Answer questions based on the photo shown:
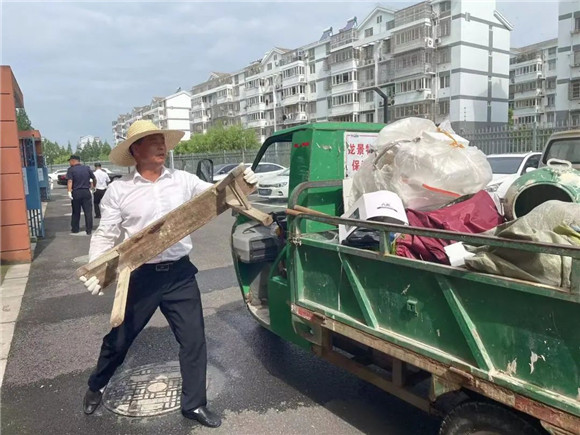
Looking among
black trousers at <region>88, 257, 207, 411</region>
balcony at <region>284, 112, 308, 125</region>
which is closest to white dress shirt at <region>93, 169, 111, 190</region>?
black trousers at <region>88, 257, 207, 411</region>

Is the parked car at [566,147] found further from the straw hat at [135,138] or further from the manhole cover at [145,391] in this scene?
the manhole cover at [145,391]

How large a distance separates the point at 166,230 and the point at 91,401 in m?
1.47

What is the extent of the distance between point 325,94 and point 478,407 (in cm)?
5814

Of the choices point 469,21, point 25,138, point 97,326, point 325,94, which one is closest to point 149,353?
point 97,326

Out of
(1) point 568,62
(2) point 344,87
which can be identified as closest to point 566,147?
(1) point 568,62

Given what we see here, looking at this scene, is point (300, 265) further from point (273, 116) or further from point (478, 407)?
point (273, 116)

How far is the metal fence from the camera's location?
12.6 m

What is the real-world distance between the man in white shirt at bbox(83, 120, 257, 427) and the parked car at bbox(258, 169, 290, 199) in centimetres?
1305

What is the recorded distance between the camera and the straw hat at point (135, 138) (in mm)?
2988

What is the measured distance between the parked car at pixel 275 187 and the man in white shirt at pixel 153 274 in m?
13.1

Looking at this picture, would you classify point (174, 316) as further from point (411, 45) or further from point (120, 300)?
point (411, 45)

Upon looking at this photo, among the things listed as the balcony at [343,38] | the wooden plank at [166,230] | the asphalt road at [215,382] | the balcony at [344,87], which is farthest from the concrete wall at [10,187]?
the balcony at [343,38]

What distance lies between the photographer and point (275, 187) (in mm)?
16438

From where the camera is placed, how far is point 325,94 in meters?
57.9
